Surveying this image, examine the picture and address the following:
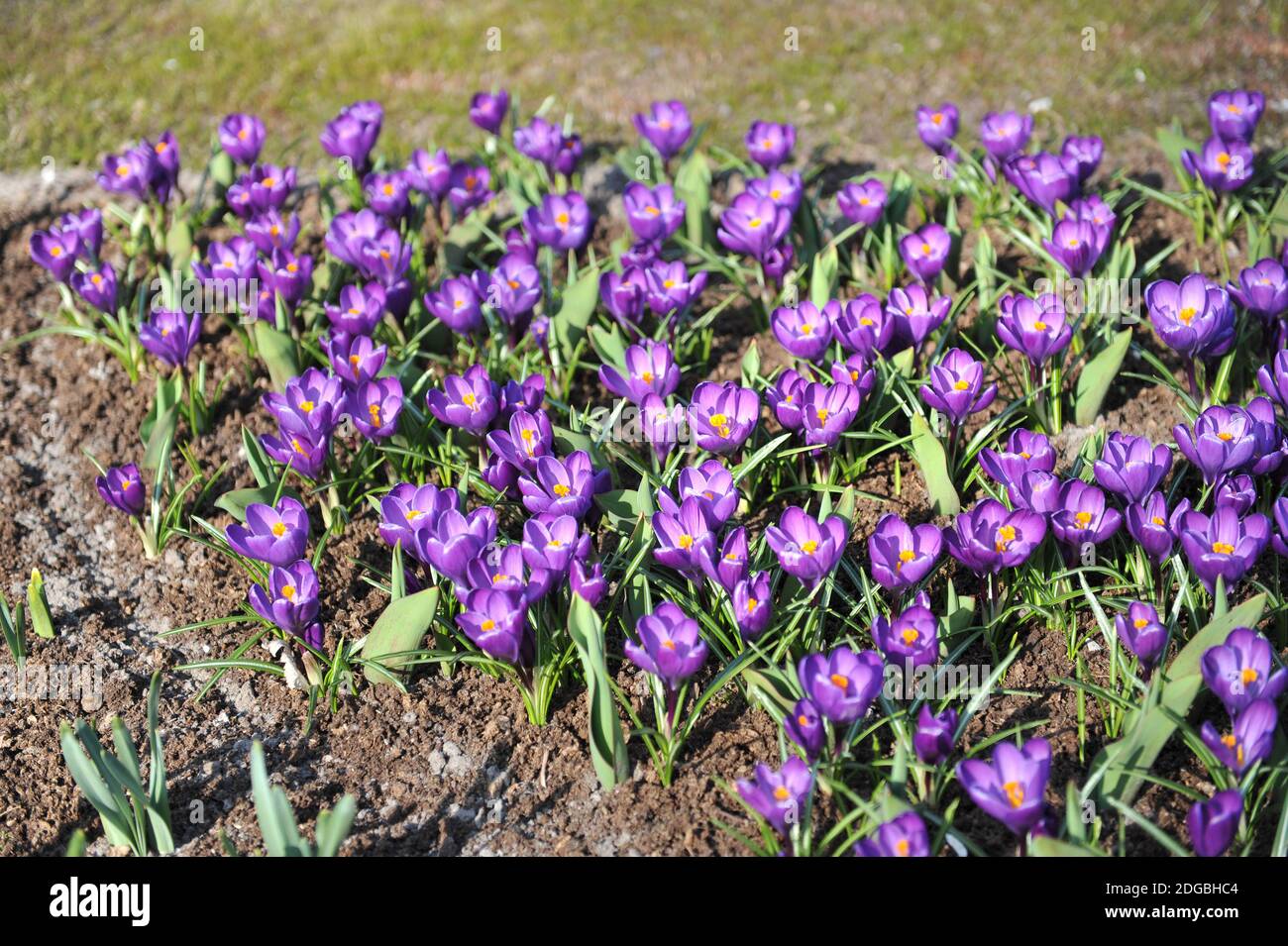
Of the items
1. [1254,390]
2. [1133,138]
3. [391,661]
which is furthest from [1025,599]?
[1133,138]

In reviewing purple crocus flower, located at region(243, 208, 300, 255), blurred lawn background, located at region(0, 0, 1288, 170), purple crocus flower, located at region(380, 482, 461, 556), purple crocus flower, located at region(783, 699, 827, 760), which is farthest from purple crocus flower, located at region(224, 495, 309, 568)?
blurred lawn background, located at region(0, 0, 1288, 170)

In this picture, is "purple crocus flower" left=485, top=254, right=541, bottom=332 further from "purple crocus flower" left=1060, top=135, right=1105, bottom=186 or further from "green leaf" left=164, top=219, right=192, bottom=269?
"purple crocus flower" left=1060, top=135, right=1105, bottom=186

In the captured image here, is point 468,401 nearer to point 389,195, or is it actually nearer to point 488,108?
point 389,195

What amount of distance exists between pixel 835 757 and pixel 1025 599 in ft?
2.16

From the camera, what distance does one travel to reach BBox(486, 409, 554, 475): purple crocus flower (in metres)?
2.83

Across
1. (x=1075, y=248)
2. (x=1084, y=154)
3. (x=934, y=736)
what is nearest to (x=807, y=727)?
(x=934, y=736)

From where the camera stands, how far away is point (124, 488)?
3.04 meters

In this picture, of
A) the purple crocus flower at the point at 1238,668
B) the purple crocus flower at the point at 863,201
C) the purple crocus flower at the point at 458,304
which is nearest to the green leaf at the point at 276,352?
the purple crocus flower at the point at 458,304

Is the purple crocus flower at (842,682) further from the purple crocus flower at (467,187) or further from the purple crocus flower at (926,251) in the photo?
the purple crocus flower at (467,187)

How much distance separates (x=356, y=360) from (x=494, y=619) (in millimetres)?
1108

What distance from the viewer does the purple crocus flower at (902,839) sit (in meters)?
2.08

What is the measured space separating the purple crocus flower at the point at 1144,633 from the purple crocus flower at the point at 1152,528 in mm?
213

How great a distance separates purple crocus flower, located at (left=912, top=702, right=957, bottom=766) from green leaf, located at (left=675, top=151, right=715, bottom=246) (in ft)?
6.47
